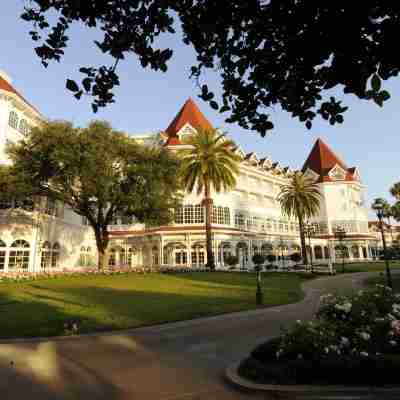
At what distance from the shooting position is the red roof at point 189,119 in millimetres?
48841

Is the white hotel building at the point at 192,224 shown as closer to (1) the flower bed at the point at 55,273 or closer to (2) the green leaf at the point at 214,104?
(1) the flower bed at the point at 55,273

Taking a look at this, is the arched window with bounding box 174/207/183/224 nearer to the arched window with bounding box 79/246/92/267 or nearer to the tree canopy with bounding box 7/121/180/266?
the tree canopy with bounding box 7/121/180/266

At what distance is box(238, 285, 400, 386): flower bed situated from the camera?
5.60 metres

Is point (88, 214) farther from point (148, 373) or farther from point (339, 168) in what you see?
point (339, 168)

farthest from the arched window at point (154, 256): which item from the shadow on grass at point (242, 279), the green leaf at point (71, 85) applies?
the green leaf at point (71, 85)

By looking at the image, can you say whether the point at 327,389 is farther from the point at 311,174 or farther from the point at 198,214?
the point at 311,174

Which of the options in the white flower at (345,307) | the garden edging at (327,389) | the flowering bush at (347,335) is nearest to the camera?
the garden edging at (327,389)

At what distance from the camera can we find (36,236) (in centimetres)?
3294

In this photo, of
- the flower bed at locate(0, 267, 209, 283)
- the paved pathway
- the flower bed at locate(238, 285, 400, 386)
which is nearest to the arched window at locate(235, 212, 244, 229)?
the flower bed at locate(0, 267, 209, 283)

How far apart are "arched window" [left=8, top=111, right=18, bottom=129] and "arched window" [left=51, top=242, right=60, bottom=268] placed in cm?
1359

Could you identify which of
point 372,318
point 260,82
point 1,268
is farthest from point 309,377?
point 1,268

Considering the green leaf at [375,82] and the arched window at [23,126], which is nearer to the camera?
the green leaf at [375,82]

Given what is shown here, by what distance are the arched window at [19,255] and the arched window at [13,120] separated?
454 inches

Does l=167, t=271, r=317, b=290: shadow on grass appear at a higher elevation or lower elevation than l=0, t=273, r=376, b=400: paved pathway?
higher
